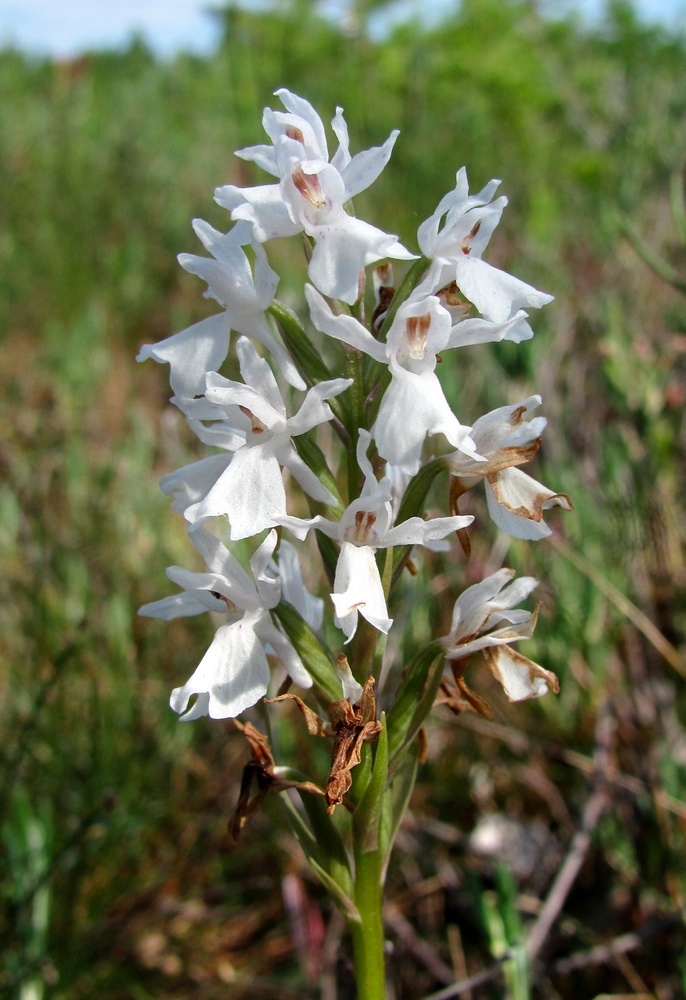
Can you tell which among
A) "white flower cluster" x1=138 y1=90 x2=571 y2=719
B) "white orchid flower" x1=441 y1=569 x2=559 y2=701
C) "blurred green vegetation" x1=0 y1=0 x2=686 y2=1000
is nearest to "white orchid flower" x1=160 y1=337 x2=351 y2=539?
"white flower cluster" x1=138 y1=90 x2=571 y2=719

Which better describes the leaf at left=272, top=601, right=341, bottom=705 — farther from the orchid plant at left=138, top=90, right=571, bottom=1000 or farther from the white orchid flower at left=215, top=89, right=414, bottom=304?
the white orchid flower at left=215, top=89, right=414, bottom=304

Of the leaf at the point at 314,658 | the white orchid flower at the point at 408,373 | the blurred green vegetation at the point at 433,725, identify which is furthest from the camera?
the blurred green vegetation at the point at 433,725

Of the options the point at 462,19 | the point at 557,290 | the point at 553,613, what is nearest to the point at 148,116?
the point at 462,19

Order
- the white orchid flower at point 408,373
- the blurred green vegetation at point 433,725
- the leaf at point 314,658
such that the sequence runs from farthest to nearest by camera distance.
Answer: the blurred green vegetation at point 433,725 → the leaf at point 314,658 → the white orchid flower at point 408,373

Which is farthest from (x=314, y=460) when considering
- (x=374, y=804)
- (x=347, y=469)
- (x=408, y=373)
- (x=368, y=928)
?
(x=368, y=928)

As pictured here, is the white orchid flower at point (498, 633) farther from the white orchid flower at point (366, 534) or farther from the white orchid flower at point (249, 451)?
the white orchid flower at point (249, 451)

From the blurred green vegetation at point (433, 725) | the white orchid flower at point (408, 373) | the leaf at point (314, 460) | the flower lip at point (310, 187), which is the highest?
the flower lip at point (310, 187)

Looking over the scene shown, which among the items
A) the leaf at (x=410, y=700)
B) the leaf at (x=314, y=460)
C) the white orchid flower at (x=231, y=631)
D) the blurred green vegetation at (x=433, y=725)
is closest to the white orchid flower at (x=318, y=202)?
the leaf at (x=314, y=460)

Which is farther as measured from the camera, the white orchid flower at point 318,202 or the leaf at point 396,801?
the leaf at point 396,801
